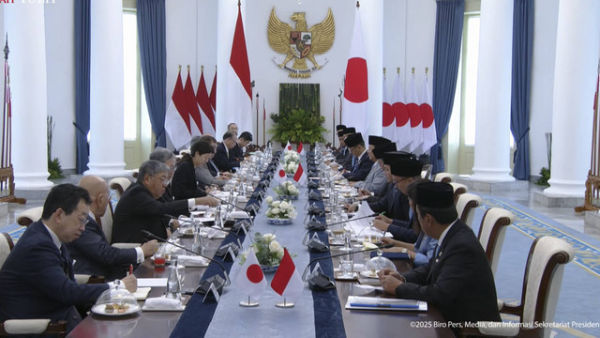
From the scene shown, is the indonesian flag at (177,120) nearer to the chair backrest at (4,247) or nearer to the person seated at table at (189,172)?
the person seated at table at (189,172)

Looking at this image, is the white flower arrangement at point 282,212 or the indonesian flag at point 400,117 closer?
the white flower arrangement at point 282,212

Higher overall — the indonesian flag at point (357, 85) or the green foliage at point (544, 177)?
the indonesian flag at point (357, 85)

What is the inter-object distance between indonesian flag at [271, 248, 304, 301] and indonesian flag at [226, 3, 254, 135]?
9.46m

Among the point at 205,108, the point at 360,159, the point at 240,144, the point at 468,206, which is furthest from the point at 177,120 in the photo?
the point at 468,206

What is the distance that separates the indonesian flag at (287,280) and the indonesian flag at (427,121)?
1273 centimetres

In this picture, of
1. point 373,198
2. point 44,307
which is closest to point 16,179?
point 373,198

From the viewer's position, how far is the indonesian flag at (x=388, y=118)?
16000mm

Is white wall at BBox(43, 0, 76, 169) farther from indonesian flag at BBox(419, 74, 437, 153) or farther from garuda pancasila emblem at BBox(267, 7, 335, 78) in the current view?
indonesian flag at BBox(419, 74, 437, 153)

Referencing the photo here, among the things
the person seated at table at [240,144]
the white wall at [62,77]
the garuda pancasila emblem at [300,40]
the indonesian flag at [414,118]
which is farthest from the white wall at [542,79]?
the white wall at [62,77]

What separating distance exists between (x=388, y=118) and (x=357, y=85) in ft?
12.8

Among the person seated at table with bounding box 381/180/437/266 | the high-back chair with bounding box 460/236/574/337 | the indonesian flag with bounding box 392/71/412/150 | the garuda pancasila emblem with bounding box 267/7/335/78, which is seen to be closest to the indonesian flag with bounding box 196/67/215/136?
the garuda pancasila emblem with bounding box 267/7/335/78

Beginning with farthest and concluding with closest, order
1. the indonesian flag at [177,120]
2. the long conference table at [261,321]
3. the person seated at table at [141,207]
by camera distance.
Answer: the indonesian flag at [177,120] → the person seated at table at [141,207] → the long conference table at [261,321]

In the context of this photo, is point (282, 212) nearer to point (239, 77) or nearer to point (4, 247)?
point (4, 247)

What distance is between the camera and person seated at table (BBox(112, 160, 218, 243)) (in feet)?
15.0
